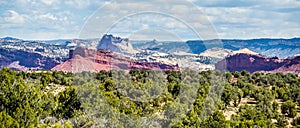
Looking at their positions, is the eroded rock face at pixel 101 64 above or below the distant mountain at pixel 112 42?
below

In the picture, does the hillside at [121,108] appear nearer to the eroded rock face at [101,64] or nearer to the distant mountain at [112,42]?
the distant mountain at [112,42]

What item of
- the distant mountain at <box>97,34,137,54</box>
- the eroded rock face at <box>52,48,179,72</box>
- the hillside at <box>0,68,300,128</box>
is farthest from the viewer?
the eroded rock face at <box>52,48,179,72</box>

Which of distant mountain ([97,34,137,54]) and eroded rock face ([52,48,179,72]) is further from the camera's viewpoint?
eroded rock face ([52,48,179,72])

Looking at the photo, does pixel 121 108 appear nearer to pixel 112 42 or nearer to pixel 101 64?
pixel 112 42

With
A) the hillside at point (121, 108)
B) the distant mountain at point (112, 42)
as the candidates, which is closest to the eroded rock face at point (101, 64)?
the distant mountain at point (112, 42)

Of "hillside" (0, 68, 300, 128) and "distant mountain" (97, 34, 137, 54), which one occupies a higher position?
"distant mountain" (97, 34, 137, 54)

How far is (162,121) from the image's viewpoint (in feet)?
141

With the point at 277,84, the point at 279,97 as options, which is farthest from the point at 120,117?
the point at 277,84

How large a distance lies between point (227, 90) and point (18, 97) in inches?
1816

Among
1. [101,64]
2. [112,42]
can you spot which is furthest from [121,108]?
[101,64]

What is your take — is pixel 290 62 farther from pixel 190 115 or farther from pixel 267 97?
pixel 190 115

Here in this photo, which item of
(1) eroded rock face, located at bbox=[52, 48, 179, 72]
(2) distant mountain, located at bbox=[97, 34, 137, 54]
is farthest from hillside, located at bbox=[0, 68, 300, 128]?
(1) eroded rock face, located at bbox=[52, 48, 179, 72]

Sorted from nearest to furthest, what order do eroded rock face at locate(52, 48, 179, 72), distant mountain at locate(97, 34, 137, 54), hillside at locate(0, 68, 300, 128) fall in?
hillside at locate(0, 68, 300, 128), distant mountain at locate(97, 34, 137, 54), eroded rock face at locate(52, 48, 179, 72)

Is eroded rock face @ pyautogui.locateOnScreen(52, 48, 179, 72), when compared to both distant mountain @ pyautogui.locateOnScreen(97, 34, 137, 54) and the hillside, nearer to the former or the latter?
distant mountain @ pyautogui.locateOnScreen(97, 34, 137, 54)
